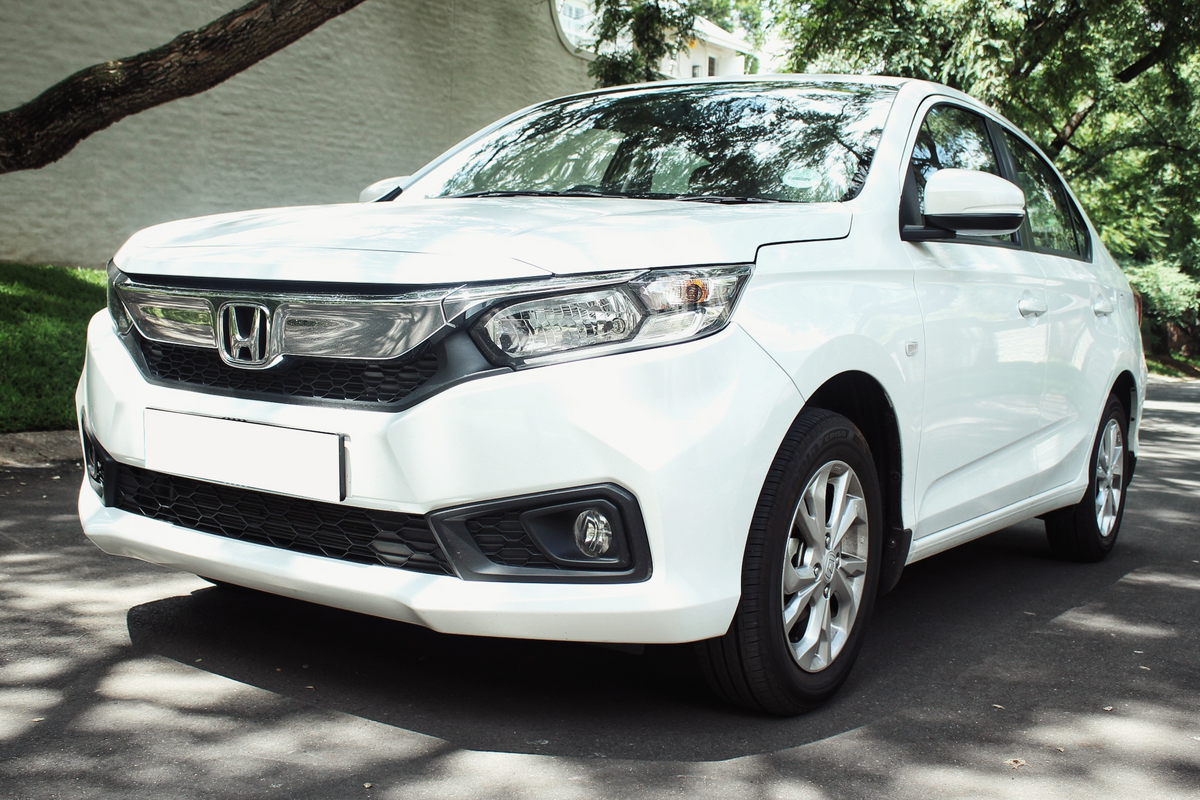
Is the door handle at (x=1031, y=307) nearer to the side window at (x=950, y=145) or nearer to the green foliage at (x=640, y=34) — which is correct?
the side window at (x=950, y=145)

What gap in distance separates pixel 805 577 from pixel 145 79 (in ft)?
→ 20.0

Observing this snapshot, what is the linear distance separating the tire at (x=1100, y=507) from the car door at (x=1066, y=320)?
282mm

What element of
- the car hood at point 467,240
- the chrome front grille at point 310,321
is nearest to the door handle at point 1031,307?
the car hood at point 467,240

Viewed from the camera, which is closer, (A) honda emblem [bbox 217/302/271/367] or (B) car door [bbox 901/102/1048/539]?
(A) honda emblem [bbox 217/302/271/367]

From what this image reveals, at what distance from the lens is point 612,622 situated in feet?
8.31

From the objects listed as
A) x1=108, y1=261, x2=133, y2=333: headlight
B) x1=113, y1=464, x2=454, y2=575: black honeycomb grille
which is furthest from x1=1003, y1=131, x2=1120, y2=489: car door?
x1=108, y1=261, x2=133, y2=333: headlight

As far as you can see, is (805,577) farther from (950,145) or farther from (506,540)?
(950,145)

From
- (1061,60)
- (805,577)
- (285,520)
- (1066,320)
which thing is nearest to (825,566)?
(805,577)

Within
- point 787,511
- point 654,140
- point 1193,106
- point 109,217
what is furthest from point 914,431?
point 1193,106

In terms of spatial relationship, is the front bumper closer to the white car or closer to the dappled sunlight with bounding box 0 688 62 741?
the white car

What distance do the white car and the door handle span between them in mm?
353

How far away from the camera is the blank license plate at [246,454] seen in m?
2.58

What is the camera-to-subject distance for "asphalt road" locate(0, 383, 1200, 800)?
2.54m

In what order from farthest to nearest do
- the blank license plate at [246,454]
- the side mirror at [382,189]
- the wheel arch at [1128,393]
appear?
1. the wheel arch at [1128,393]
2. the side mirror at [382,189]
3. the blank license plate at [246,454]
